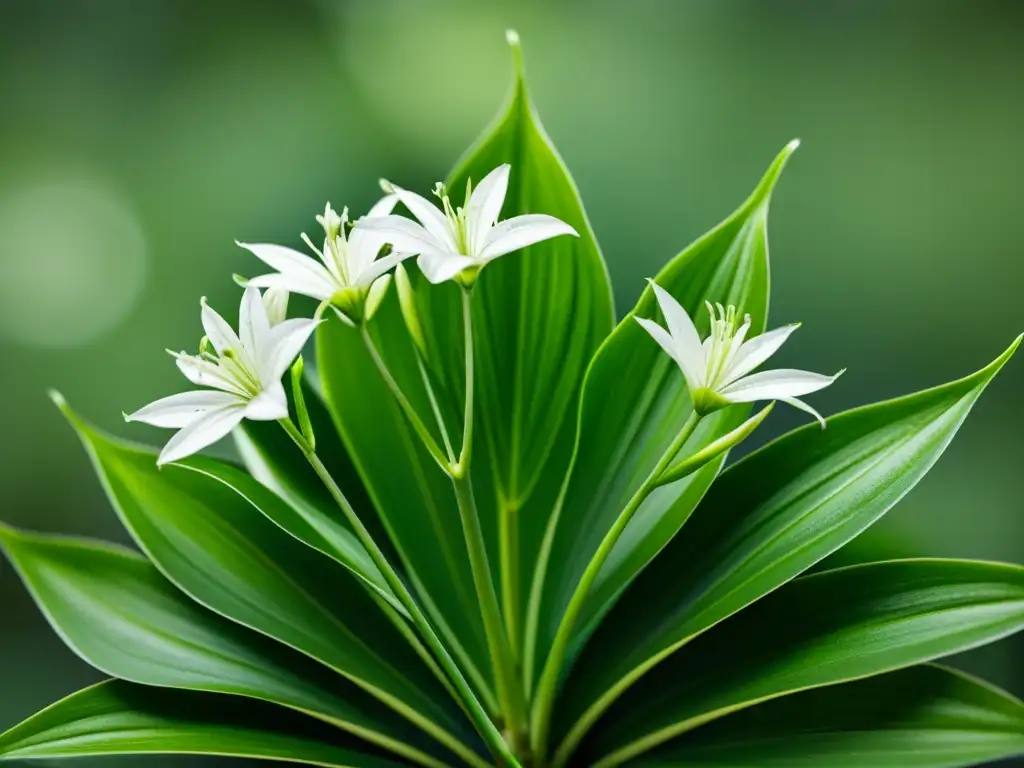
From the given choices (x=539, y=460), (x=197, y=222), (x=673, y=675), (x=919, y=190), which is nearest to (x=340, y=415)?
(x=539, y=460)

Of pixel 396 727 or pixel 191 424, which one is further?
pixel 396 727

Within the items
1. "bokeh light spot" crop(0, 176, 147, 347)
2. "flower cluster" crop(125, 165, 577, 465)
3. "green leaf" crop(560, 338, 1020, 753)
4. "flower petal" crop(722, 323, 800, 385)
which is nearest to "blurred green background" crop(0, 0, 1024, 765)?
"bokeh light spot" crop(0, 176, 147, 347)

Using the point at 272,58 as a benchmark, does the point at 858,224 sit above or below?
below

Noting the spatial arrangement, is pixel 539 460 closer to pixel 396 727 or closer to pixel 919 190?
pixel 396 727

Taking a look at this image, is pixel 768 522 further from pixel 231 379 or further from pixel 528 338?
pixel 231 379

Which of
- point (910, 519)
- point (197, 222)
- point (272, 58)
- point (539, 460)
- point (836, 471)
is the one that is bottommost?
point (910, 519)

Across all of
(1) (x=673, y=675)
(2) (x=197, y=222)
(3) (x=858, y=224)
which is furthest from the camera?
(2) (x=197, y=222)
